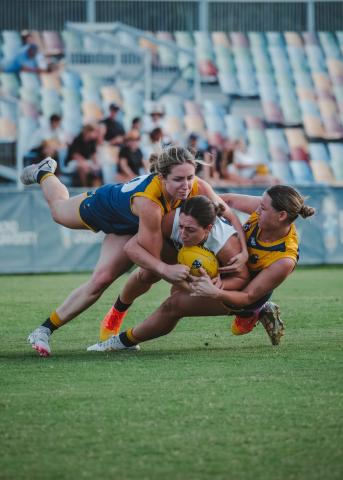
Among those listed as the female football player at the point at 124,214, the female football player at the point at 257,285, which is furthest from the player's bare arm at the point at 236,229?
the female football player at the point at 257,285

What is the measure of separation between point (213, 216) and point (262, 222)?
20.2 inches

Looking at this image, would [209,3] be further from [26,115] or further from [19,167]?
[19,167]

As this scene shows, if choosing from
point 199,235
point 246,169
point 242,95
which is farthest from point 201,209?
point 242,95

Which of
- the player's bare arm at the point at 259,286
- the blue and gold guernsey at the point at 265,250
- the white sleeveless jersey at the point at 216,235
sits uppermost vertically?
the white sleeveless jersey at the point at 216,235

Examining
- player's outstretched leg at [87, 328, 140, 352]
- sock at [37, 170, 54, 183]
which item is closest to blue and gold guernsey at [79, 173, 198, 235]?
sock at [37, 170, 54, 183]

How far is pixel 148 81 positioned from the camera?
782 inches

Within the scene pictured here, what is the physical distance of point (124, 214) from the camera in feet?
23.1

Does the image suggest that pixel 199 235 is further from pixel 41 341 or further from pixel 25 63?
pixel 25 63

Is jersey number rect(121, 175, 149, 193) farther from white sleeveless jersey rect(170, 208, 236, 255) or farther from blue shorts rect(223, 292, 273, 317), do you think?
blue shorts rect(223, 292, 273, 317)

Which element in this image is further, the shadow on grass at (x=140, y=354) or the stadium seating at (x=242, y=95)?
the stadium seating at (x=242, y=95)

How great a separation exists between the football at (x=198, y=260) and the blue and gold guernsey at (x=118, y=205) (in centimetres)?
32

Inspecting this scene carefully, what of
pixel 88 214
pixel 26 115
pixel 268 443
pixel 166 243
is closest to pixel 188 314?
pixel 166 243

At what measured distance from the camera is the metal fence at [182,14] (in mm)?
22297

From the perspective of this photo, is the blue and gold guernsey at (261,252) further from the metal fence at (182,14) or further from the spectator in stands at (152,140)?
the metal fence at (182,14)
